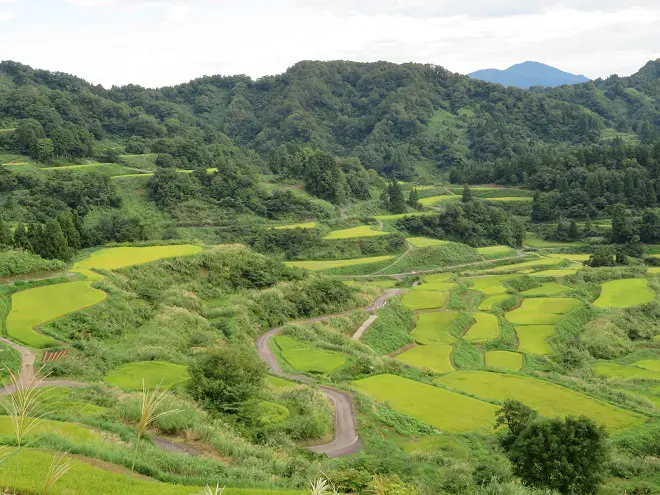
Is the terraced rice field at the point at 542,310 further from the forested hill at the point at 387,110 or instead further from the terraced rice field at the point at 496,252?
the forested hill at the point at 387,110

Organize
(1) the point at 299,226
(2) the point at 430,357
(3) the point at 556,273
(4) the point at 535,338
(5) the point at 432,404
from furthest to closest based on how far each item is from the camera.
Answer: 1. (1) the point at 299,226
2. (3) the point at 556,273
3. (4) the point at 535,338
4. (2) the point at 430,357
5. (5) the point at 432,404

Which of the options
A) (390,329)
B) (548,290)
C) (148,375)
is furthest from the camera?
(548,290)

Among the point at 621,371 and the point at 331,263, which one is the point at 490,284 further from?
the point at 621,371

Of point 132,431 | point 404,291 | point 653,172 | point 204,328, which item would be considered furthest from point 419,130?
point 132,431

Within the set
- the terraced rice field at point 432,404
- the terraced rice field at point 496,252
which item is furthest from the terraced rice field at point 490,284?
the terraced rice field at point 432,404

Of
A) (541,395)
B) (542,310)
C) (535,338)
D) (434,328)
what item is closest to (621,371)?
(535,338)

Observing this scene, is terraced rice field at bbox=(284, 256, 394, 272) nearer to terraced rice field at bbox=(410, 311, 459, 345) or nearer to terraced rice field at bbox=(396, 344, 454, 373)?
terraced rice field at bbox=(410, 311, 459, 345)

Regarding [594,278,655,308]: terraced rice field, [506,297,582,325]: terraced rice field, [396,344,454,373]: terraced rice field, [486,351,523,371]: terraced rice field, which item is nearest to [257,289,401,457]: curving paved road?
[396,344,454,373]: terraced rice field
